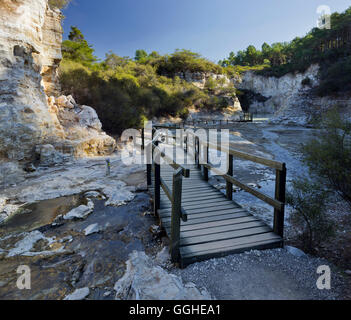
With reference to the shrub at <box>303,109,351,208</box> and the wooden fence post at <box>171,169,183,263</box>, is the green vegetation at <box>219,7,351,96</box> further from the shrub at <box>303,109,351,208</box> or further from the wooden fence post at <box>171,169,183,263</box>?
the wooden fence post at <box>171,169,183,263</box>

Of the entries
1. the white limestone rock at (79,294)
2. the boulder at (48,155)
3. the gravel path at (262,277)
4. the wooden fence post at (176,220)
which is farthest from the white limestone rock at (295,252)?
the boulder at (48,155)

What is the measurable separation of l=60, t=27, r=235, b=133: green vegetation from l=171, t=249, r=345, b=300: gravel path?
42.2 feet

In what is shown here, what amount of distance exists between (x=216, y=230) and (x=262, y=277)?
82cm

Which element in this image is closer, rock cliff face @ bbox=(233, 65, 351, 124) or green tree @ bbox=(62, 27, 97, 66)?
green tree @ bbox=(62, 27, 97, 66)

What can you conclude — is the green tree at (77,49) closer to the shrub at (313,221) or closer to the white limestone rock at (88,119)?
the white limestone rock at (88,119)

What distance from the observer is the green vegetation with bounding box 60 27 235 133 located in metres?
13.9

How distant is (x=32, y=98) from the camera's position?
27.4 feet

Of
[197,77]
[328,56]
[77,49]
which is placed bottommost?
[77,49]

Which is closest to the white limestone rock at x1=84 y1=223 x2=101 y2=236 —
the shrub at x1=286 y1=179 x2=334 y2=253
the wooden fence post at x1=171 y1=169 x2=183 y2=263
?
the wooden fence post at x1=171 y1=169 x2=183 y2=263

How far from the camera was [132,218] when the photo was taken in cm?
432

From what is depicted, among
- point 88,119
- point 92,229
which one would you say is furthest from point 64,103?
point 92,229

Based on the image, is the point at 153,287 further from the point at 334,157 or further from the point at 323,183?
the point at 334,157

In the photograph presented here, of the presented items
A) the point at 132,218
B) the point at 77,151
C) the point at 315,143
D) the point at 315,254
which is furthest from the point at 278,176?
the point at 77,151
